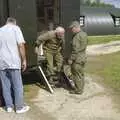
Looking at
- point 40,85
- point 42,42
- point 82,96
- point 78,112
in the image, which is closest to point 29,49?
point 42,42

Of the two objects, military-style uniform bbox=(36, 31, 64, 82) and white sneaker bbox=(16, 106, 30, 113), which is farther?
military-style uniform bbox=(36, 31, 64, 82)

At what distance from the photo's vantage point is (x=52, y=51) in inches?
384

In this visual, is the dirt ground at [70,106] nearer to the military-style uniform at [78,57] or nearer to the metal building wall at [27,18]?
the military-style uniform at [78,57]

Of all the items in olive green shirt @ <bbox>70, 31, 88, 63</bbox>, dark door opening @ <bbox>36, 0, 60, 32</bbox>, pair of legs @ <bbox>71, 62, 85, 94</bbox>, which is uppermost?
dark door opening @ <bbox>36, 0, 60, 32</bbox>

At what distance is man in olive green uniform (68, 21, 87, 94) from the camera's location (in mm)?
8969

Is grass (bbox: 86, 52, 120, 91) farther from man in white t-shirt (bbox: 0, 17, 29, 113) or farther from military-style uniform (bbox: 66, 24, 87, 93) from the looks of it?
man in white t-shirt (bbox: 0, 17, 29, 113)

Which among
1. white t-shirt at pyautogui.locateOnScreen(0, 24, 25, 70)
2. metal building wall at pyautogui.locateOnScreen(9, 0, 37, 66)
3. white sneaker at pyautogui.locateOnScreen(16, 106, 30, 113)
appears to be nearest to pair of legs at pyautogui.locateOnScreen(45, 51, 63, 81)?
metal building wall at pyautogui.locateOnScreen(9, 0, 37, 66)

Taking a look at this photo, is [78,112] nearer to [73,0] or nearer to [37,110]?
[37,110]

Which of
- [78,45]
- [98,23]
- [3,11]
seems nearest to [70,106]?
[78,45]

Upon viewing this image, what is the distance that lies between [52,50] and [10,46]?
2401mm

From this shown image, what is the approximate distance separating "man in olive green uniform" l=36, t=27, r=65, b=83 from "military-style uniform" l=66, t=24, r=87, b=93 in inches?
26.3

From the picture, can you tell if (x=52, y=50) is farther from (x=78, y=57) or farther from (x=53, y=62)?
(x=78, y=57)

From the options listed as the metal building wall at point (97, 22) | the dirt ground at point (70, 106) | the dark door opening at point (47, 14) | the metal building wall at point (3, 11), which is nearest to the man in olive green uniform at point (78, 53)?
the dirt ground at point (70, 106)

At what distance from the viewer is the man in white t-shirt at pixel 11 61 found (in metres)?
7.48
